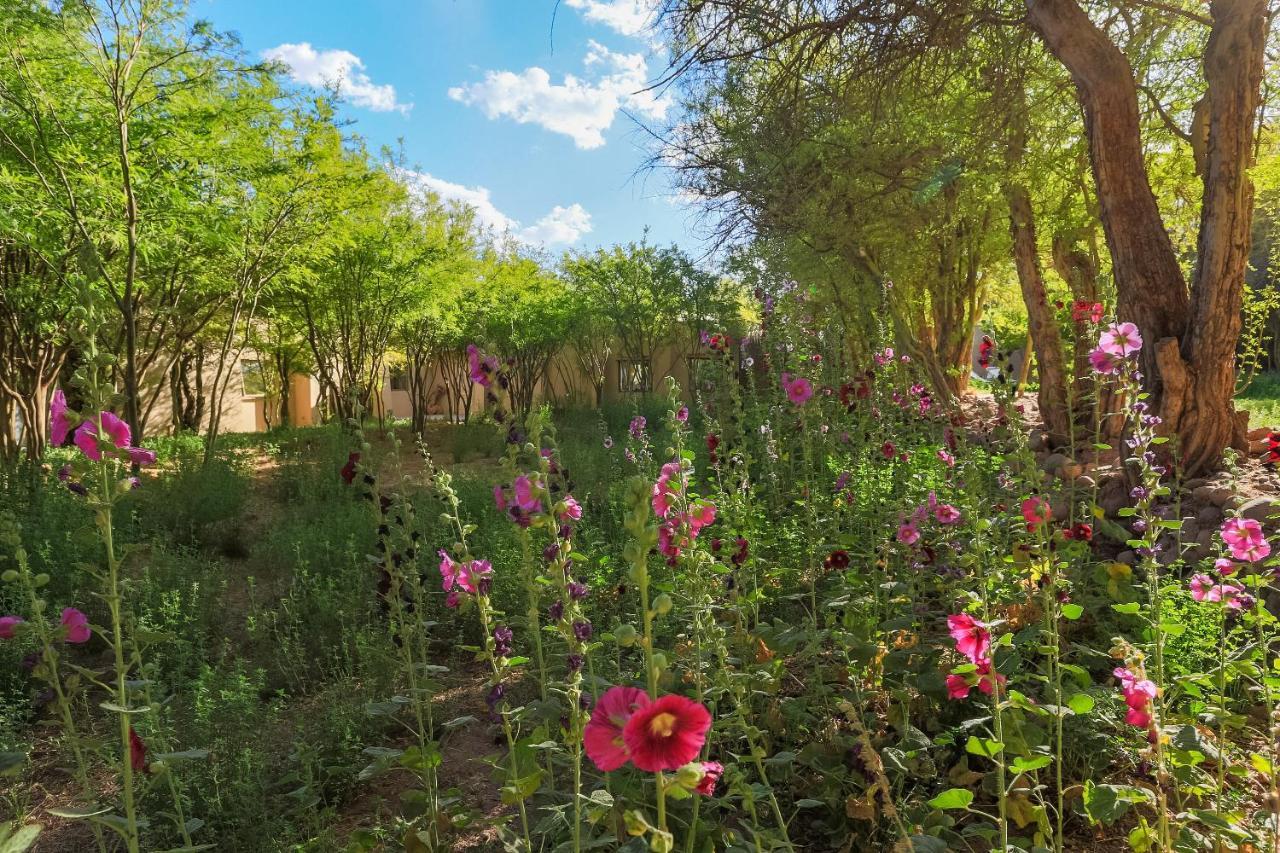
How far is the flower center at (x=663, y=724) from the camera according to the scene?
102cm

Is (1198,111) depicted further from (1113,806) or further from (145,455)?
(145,455)

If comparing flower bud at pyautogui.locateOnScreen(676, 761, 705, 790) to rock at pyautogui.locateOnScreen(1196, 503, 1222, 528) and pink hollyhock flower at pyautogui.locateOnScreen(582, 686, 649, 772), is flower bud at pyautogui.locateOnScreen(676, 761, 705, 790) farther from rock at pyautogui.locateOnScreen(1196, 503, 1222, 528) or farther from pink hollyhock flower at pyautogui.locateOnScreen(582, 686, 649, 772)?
rock at pyautogui.locateOnScreen(1196, 503, 1222, 528)

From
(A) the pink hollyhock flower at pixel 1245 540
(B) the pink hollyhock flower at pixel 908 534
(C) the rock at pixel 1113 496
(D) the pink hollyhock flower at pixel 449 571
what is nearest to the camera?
(D) the pink hollyhock flower at pixel 449 571

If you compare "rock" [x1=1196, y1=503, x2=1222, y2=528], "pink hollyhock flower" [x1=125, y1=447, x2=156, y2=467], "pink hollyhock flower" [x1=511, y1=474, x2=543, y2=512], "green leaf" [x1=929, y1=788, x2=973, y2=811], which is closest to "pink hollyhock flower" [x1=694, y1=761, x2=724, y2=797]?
"green leaf" [x1=929, y1=788, x2=973, y2=811]

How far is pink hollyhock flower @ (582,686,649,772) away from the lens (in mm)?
1044

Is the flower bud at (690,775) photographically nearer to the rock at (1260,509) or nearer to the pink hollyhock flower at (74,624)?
the pink hollyhock flower at (74,624)

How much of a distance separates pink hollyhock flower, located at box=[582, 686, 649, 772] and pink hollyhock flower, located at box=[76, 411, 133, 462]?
1.27 meters

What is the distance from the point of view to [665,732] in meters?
1.03

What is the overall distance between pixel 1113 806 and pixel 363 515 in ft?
20.0

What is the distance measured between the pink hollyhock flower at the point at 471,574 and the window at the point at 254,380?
22457mm

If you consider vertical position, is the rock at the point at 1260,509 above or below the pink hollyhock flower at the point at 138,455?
below

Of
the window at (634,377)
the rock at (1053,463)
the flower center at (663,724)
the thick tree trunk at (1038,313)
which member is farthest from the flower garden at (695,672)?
the window at (634,377)

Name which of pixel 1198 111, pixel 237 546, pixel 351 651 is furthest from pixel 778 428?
pixel 237 546

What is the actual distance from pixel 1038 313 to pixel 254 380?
2287cm
